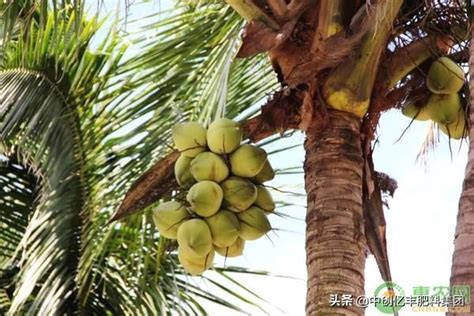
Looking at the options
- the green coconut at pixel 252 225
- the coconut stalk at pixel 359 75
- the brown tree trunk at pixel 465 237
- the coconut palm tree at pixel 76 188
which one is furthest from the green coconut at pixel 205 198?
the coconut palm tree at pixel 76 188

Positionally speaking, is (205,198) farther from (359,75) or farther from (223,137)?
(359,75)

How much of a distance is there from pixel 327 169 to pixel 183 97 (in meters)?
1.20

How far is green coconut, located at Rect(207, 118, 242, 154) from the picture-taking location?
2.65 m

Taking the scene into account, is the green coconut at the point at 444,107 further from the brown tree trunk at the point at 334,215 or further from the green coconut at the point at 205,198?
the green coconut at the point at 205,198

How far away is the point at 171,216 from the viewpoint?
2.63 metres

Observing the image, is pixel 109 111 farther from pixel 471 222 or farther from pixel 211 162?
pixel 471 222

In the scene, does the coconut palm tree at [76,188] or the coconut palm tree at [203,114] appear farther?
the coconut palm tree at [76,188]

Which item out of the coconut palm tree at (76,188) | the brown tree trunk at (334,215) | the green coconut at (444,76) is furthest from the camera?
the coconut palm tree at (76,188)

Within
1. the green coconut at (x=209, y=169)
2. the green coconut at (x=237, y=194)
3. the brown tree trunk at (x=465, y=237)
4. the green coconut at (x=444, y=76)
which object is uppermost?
the green coconut at (x=444, y=76)

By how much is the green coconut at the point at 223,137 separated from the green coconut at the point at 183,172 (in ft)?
0.32

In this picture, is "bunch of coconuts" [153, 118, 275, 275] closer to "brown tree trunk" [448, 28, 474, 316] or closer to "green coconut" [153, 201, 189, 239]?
"green coconut" [153, 201, 189, 239]

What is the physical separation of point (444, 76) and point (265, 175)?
0.65 m

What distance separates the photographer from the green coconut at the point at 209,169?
262 centimetres

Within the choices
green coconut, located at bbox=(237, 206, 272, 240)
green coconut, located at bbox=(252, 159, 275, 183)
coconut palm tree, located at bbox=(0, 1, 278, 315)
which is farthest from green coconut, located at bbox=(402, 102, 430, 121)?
coconut palm tree, located at bbox=(0, 1, 278, 315)
